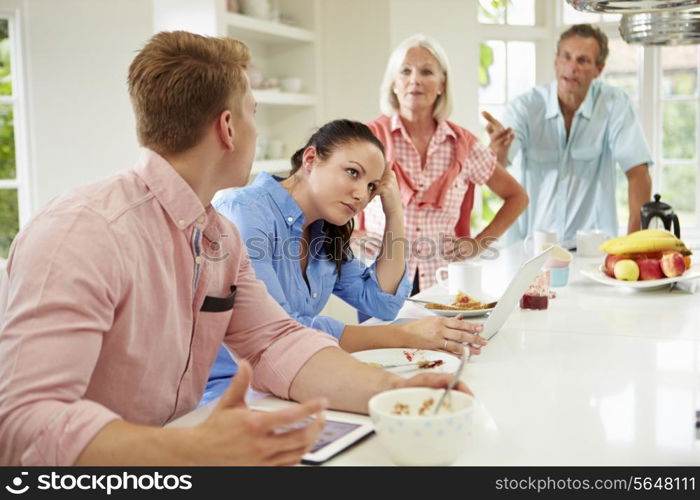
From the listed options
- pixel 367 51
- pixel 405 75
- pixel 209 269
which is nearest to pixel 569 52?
pixel 405 75

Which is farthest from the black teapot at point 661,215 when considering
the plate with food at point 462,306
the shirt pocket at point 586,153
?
the plate with food at point 462,306

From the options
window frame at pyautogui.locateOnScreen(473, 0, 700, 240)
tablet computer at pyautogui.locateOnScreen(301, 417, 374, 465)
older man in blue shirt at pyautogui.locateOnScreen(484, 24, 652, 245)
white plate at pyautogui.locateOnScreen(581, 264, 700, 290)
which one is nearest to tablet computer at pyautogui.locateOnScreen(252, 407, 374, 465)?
tablet computer at pyautogui.locateOnScreen(301, 417, 374, 465)

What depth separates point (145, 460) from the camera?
0.96 m

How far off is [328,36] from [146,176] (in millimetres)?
3688

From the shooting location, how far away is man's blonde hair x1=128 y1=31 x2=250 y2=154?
126cm

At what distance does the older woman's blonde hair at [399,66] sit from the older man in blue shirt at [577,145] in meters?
0.76

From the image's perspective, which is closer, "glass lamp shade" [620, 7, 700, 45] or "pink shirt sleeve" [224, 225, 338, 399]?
"pink shirt sleeve" [224, 225, 338, 399]

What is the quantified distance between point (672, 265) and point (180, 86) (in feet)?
5.77

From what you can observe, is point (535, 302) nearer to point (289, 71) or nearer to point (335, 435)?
point (335, 435)

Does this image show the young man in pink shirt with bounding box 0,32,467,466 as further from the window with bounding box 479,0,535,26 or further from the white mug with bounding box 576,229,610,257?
the window with bounding box 479,0,535,26

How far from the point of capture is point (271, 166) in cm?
444

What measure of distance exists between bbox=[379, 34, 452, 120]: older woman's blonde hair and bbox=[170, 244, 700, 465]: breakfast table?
3.80ft

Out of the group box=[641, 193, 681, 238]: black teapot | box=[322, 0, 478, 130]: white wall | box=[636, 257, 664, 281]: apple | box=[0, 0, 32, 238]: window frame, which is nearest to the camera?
box=[636, 257, 664, 281]: apple
